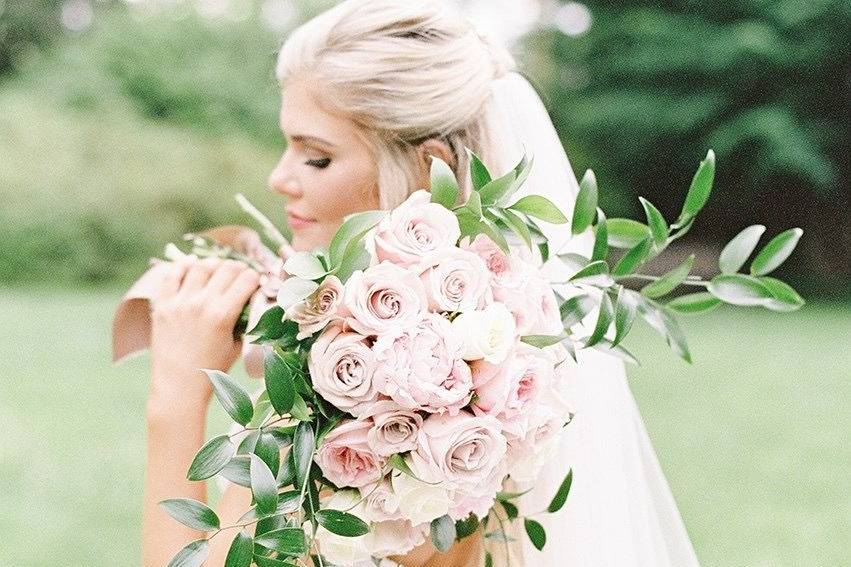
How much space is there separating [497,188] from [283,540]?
1.50ft

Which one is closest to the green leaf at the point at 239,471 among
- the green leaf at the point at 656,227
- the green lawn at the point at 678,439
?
the green leaf at the point at 656,227

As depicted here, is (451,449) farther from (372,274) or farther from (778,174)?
(778,174)

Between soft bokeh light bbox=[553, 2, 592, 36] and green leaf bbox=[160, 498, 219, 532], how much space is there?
42.0 feet

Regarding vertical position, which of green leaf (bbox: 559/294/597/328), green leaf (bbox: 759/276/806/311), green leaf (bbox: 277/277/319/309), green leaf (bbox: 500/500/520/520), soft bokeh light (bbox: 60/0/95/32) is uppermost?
soft bokeh light (bbox: 60/0/95/32)

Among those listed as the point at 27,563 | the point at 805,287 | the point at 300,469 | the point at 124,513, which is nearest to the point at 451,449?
the point at 300,469

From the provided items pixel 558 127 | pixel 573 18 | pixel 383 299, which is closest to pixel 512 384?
pixel 383 299

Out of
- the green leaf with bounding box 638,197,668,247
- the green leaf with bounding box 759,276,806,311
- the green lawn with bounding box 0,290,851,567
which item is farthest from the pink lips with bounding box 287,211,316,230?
the green lawn with bounding box 0,290,851,567

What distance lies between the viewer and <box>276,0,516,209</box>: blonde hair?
5.73ft

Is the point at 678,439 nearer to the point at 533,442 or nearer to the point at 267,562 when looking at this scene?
the point at 533,442

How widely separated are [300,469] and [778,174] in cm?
1221

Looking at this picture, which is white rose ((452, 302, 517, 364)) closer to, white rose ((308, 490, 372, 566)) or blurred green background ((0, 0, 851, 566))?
white rose ((308, 490, 372, 566))

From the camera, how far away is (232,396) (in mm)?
1185

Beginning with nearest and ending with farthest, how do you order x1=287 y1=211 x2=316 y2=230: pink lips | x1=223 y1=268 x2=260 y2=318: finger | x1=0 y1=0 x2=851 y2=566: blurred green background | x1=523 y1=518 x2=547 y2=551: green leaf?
x1=523 y1=518 x2=547 y2=551: green leaf < x1=223 y1=268 x2=260 y2=318: finger < x1=287 y1=211 x2=316 y2=230: pink lips < x1=0 y1=0 x2=851 y2=566: blurred green background

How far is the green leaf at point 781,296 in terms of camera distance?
1323 millimetres
